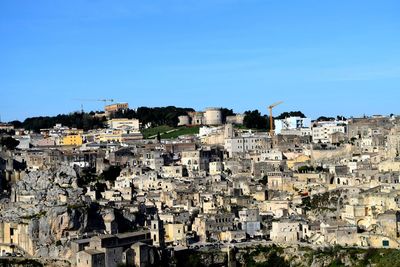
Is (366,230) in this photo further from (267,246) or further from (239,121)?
(239,121)

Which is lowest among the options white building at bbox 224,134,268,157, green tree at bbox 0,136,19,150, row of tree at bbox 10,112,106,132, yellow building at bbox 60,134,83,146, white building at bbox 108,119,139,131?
white building at bbox 224,134,268,157

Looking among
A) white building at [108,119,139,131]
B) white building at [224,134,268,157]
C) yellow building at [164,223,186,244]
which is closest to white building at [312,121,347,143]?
white building at [224,134,268,157]

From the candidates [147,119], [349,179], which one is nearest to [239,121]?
[147,119]

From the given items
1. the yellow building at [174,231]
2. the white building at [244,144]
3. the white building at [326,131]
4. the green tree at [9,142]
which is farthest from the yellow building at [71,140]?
the yellow building at [174,231]

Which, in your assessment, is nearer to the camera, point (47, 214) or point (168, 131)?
point (47, 214)

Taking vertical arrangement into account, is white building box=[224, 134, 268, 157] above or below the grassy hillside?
below

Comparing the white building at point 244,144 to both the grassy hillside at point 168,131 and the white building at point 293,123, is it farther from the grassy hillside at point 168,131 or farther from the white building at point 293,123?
the grassy hillside at point 168,131

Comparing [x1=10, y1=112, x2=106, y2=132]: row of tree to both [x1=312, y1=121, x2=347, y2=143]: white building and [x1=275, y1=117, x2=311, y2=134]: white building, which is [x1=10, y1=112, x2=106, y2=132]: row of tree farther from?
[x1=312, y1=121, x2=347, y2=143]: white building

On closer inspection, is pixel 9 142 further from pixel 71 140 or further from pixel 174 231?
pixel 174 231

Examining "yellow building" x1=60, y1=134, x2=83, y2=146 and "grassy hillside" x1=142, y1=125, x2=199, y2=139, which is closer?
"yellow building" x1=60, y1=134, x2=83, y2=146

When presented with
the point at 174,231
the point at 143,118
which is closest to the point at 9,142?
the point at 143,118

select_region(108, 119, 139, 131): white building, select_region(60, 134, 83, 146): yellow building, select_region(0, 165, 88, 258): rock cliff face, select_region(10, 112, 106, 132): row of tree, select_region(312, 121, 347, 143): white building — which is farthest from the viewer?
select_region(10, 112, 106, 132): row of tree

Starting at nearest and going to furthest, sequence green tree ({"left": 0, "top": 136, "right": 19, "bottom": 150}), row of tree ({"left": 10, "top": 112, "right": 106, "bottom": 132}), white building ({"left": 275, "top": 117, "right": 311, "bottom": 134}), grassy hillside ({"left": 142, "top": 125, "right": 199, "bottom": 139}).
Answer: green tree ({"left": 0, "top": 136, "right": 19, "bottom": 150}) < white building ({"left": 275, "top": 117, "right": 311, "bottom": 134}) < grassy hillside ({"left": 142, "top": 125, "right": 199, "bottom": 139}) < row of tree ({"left": 10, "top": 112, "right": 106, "bottom": 132})

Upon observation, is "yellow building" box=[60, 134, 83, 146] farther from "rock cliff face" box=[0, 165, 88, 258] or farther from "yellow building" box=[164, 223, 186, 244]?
"yellow building" box=[164, 223, 186, 244]
